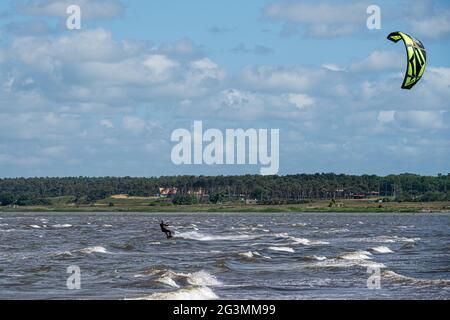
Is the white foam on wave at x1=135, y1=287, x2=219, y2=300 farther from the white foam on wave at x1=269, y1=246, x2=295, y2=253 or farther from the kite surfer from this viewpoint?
the kite surfer

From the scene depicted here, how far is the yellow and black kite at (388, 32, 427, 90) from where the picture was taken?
23697mm

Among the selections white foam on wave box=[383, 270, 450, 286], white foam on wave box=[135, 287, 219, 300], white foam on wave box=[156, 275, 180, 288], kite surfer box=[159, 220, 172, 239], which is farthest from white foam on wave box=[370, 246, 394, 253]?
white foam on wave box=[135, 287, 219, 300]

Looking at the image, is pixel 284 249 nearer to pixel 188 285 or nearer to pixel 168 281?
pixel 168 281

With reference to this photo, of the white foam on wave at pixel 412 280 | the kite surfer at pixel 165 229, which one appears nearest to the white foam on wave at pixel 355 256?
the white foam on wave at pixel 412 280

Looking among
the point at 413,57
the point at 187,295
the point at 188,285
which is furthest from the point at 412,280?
the point at 413,57

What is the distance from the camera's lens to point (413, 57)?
24562 mm

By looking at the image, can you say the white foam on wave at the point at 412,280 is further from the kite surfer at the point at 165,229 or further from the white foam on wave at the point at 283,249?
the kite surfer at the point at 165,229

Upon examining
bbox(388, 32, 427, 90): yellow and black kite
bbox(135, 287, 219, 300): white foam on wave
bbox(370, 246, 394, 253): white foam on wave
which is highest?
bbox(388, 32, 427, 90): yellow and black kite

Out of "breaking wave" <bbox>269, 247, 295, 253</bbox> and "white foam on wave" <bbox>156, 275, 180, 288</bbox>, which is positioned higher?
"breaking wave" <bbox>269, 247, 295, 253</bbox>

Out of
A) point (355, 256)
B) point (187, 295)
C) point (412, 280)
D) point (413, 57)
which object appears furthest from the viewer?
point (355, 256)

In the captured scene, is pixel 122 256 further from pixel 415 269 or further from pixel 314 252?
pixel 415 269

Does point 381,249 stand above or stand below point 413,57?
below

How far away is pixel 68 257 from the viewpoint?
4516 centimetres
